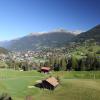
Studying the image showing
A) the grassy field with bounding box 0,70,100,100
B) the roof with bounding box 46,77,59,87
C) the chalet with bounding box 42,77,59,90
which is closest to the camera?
the grassy field with bounding box 0,70,100,100

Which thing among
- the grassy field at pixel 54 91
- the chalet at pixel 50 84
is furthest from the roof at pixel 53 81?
the grassy field at pixel 54 91

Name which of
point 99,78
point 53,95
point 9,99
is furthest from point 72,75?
point 9,99

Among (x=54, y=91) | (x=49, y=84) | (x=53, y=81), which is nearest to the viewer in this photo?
(x=54, y=91)

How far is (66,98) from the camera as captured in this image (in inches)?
3228

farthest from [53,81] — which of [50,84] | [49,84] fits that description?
[50,84]

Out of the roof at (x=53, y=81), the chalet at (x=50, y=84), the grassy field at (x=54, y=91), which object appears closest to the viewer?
the grassy field at (x=54, y=91)

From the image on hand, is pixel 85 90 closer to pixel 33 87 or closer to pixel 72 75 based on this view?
pixel 33 87

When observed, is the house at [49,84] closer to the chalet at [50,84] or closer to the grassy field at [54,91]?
the chalet at [50,84]

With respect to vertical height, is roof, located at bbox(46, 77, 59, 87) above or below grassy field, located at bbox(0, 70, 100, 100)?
above

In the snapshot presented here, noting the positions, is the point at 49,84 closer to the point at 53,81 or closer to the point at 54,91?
the point at 53,81

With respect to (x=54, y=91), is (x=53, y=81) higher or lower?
higher

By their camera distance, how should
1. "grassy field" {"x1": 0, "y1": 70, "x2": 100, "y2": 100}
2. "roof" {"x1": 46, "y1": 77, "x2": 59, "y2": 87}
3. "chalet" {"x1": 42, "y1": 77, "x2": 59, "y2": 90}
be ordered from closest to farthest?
1. "grassy field" {"x1": 0, "y1": 70, "x2": 100, "y2": 100}
2. "chalet" {"x1": 42, "y1": 77, "x2": 59, "y2": 90}
3. "roof" {"x1": 46, "y1": 77, "x2": 59, "y2": 87}

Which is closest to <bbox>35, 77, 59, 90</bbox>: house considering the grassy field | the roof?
the roof

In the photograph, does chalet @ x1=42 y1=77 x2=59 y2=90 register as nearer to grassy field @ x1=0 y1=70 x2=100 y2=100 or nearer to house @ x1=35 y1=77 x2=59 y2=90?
house @ x1=35 y1=77 x2=59 y2=90
